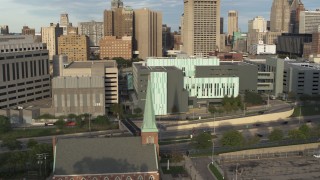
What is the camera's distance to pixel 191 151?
69.2 m

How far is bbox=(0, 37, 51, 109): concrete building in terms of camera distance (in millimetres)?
107625

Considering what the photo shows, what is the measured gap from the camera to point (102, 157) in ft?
166

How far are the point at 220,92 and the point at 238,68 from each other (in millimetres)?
8931

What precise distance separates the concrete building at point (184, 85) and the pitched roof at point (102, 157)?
53.4 m

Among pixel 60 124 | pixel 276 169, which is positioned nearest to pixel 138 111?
pixel 60 124

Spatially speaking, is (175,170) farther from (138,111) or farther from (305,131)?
(138,111)

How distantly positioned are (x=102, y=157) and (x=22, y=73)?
7143cm

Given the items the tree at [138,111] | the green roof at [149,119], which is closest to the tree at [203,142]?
the green roof at [149,119]

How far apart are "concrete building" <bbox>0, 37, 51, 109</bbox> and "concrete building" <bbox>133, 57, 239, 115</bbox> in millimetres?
27350

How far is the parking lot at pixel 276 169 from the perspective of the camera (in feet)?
194

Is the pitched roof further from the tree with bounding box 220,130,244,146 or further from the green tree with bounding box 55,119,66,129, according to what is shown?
the green tree with bounding box 55,119,66,129

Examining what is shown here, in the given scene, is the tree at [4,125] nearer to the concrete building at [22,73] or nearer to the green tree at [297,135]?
the concrete building at [22,73]

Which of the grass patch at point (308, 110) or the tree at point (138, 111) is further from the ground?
the tree at point (138, 111)

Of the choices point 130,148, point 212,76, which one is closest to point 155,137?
point 130,148
